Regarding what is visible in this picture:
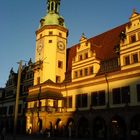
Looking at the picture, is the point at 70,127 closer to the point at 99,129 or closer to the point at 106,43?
the point at 99,129

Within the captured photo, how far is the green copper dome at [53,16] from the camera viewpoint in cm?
5200

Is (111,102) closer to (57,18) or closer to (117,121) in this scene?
(117,121)

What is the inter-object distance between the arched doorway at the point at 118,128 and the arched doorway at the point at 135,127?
234 centimetres

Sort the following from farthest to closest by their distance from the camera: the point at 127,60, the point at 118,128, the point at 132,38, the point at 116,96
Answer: the point at 118,128 → the point at 132,38 → the point at 127,60 → the point at 116,96

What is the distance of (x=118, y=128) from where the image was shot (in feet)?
123

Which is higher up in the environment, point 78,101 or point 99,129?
point 78,101

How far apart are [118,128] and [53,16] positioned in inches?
1021

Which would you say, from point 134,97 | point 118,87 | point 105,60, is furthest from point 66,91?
point 134,97

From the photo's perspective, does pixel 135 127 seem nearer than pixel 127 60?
Yes

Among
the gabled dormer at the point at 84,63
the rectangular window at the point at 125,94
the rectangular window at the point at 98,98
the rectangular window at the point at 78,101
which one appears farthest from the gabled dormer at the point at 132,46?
the rectangular window at the point at 78,101

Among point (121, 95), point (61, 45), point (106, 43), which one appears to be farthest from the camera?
point (61, 45)

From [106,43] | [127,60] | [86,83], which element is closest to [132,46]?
[127,60]

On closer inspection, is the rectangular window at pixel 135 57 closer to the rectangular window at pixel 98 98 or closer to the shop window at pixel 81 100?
the rectangular window at pixel 98 98

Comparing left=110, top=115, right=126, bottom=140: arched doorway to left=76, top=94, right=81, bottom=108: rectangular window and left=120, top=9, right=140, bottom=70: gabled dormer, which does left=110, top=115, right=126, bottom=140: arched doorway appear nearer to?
left=76, top=94, right=81, bottom=108: rectangular window
